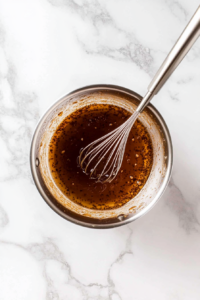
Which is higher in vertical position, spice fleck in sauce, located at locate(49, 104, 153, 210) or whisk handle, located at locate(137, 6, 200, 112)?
whisk handle, located at locate(137, 6, 200, 112)

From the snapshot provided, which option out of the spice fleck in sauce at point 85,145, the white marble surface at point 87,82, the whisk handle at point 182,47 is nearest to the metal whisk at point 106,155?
the spice fleck in sauce at point 85,145

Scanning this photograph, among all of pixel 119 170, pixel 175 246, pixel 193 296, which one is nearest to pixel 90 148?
pixel 119 170

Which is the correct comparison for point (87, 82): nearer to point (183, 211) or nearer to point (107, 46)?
point (107, 46)

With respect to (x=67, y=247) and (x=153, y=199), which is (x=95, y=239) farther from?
(x=153, y=199)

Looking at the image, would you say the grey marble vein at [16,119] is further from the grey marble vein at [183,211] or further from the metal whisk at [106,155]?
the grey marble vein at [183,211]

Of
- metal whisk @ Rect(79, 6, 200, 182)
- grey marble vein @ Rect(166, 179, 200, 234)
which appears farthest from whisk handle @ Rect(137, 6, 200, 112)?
grey marble vein @ Rect(166, 179, 200, 234)

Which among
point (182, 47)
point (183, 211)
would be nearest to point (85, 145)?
point (183, 211)

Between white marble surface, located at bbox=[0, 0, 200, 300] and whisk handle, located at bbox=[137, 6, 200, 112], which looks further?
white marble surface, located at bbox=[0, 0, 200, 300]

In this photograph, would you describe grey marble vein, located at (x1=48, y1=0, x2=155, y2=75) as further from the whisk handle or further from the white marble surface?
the whisk handle
